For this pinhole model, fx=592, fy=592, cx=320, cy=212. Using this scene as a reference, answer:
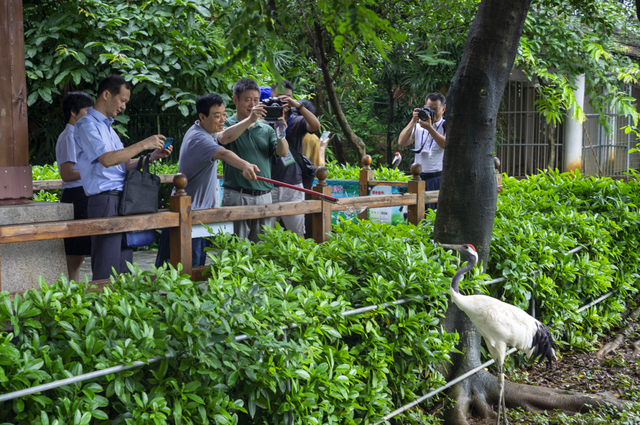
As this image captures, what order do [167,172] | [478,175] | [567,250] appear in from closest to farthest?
[478,175] → [567,250] → [167,172]

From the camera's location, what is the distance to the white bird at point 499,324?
3.79 meters

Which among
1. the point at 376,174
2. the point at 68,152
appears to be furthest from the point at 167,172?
the point at 68,152

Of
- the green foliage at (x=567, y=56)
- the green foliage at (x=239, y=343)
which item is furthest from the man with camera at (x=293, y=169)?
the green foliage at (x=567, y=56)

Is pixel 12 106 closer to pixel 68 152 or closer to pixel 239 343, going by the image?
pixel 68 152

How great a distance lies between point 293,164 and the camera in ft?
19.5

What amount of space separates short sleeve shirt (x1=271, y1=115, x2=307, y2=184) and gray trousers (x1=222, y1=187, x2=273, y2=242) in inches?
33.2

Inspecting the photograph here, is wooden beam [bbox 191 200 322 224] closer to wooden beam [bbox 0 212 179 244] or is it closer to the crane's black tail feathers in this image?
wooden beam [bbox 0 212 179 244]

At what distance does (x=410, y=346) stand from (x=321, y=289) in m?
0.67

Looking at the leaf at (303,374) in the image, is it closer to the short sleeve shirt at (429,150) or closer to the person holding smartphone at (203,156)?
the person holding smartphone at (203,156)

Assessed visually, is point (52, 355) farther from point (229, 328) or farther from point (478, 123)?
point (478, 123)

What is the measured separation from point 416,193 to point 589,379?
2135mm

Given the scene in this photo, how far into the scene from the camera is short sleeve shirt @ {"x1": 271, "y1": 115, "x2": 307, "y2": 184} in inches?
232

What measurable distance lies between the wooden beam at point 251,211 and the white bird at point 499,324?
115 centimetres

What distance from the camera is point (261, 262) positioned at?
3.59 m
